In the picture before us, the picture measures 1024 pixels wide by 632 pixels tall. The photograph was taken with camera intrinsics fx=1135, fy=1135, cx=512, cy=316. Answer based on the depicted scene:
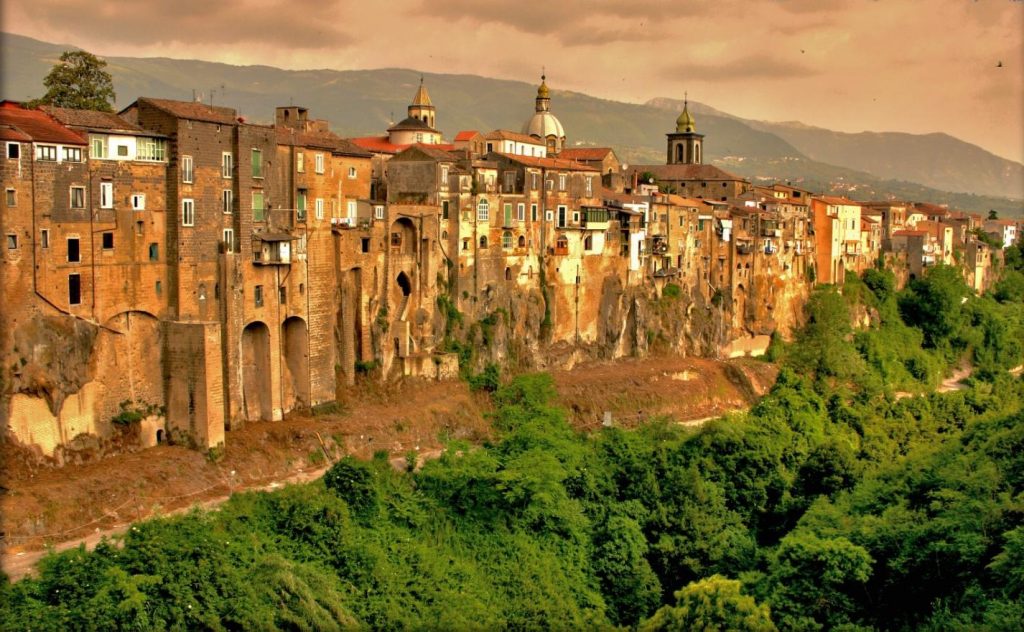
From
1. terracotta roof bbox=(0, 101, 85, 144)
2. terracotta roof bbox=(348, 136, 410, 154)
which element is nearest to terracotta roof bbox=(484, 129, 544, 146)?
terracotta roof bbox=(348, 136, 410, 154)

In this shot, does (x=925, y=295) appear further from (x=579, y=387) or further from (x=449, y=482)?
(x=449, y=482)

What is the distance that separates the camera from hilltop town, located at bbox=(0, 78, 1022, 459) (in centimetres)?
3228

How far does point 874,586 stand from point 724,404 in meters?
27.2

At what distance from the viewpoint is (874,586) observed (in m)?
29.0

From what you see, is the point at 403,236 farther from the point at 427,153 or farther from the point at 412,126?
the point at 412,126

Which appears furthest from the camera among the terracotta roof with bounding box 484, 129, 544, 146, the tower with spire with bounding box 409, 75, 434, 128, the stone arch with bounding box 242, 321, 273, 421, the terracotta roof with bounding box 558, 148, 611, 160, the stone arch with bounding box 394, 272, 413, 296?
the terracotta roof with bounding box 558, 148, 611, 160


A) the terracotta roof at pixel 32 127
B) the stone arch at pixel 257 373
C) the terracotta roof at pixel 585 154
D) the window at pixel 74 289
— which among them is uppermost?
the terracotta roof at pixel 585 154

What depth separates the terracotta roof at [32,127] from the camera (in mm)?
31109

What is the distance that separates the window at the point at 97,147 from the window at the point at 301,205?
7.55 meters

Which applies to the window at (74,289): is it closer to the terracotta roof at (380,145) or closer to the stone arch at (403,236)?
the stone arch at (403,236)

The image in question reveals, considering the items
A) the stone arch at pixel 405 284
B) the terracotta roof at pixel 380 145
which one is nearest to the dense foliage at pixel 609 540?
the stone arch at pixel 405 284

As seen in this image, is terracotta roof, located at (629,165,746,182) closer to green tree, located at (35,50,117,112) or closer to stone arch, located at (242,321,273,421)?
green tree, located at (35,50,117,112)

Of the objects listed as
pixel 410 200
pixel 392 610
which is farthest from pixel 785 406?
pixel 392 610

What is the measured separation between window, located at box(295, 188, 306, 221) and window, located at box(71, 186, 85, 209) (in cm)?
820
